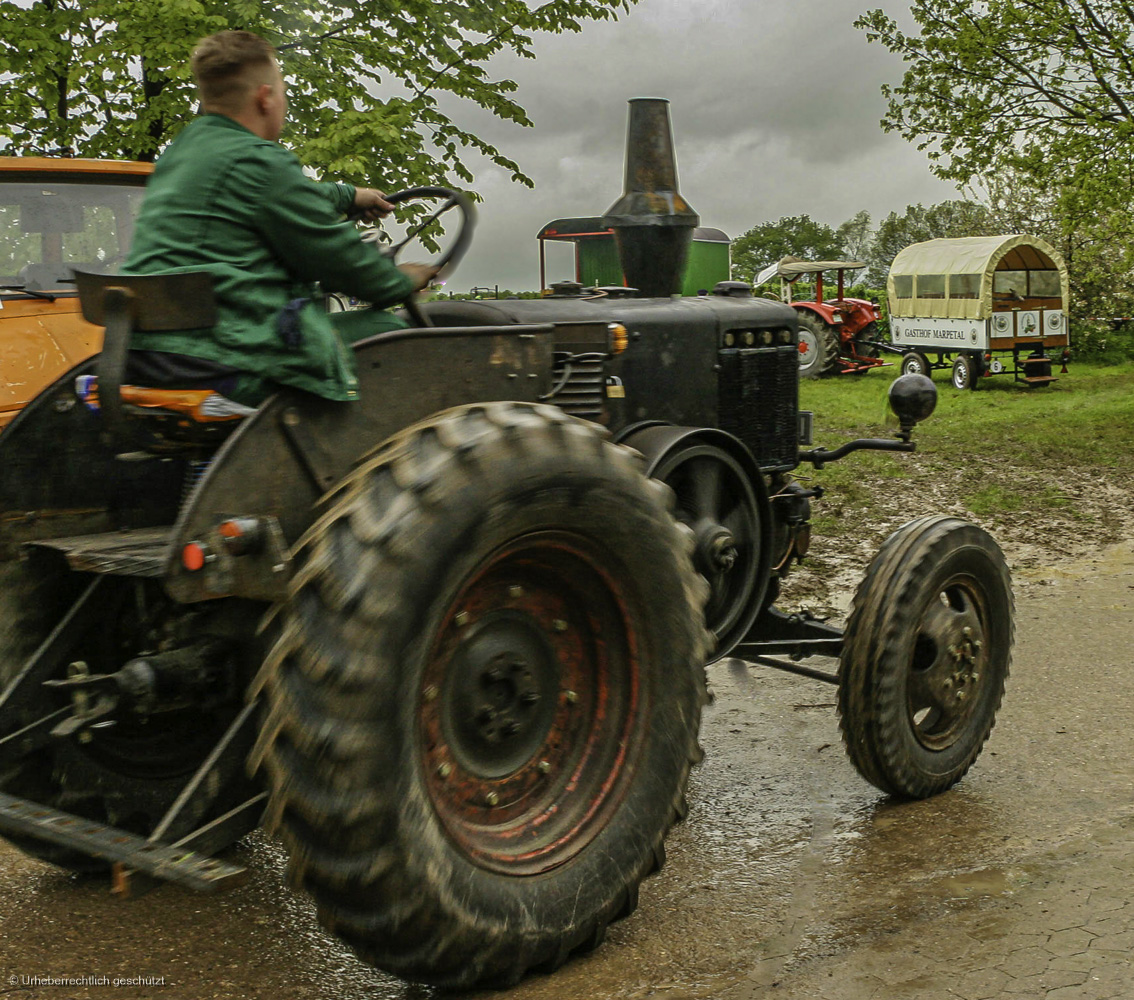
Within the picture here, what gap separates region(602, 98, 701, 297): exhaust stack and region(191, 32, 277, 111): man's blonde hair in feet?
6.65

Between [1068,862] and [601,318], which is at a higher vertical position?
[601,318]

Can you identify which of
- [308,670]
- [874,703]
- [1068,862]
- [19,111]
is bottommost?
[1068,862]

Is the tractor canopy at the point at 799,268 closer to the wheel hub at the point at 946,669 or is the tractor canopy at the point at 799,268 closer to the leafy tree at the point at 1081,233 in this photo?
the leafy tree at the point at 1081,233

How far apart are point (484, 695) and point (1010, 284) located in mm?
23531

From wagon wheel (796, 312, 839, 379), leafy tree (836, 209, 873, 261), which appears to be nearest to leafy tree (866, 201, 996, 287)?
leafy tree (836, 209, 873, 261)

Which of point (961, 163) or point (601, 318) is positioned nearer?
point (601, 318)

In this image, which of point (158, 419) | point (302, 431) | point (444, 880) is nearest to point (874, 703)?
point (444, 880)

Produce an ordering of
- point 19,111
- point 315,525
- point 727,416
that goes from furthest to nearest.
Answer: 1. point 19,111
2. point 727,416
3. point 315,525

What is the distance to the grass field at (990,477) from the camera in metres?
9.12

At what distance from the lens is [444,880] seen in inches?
103

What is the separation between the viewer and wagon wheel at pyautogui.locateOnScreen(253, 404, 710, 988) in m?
2.47

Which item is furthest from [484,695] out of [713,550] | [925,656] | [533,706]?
[925,656]

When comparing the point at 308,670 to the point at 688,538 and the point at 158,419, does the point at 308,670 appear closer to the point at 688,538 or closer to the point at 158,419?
the point at 158,419

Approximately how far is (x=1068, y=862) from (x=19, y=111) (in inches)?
396
